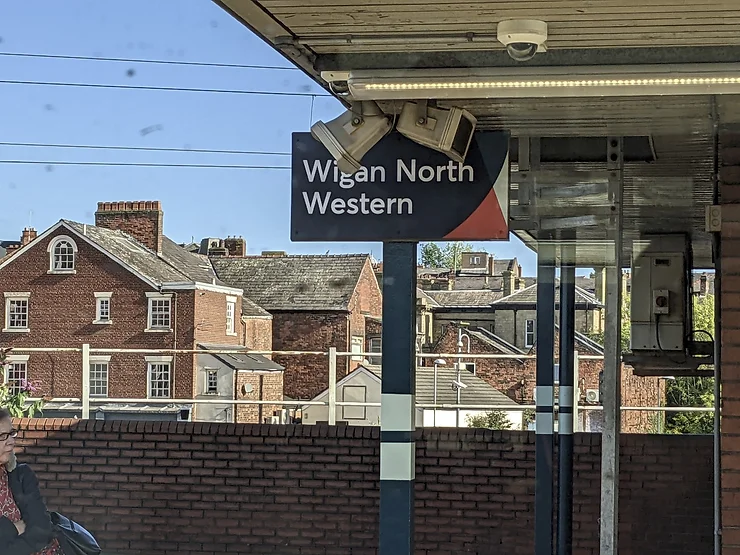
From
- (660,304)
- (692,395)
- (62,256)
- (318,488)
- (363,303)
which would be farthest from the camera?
(363,303)

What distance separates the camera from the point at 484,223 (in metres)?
4.25

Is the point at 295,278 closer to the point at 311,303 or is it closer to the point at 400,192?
the point at 311,303

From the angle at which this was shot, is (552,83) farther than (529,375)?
No

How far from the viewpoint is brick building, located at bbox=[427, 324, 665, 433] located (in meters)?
30.3

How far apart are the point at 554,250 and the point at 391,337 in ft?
11.7

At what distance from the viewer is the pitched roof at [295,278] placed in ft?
164

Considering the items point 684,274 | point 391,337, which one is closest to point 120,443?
point 684,274

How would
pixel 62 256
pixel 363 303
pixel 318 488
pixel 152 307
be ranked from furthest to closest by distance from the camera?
pixel 363 303 < pixel 62 256 < pixel 152 307 < pixel 318 488

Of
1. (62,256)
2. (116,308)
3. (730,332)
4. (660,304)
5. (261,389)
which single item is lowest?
(261,389)

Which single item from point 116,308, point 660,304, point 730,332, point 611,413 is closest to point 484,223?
point 611,413

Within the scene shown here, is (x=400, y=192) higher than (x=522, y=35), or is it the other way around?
(x=522, y=35)

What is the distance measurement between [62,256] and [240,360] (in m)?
9.11

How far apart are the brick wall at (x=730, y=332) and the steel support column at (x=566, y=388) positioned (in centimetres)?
259

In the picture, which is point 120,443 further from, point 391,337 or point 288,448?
point 391,337
